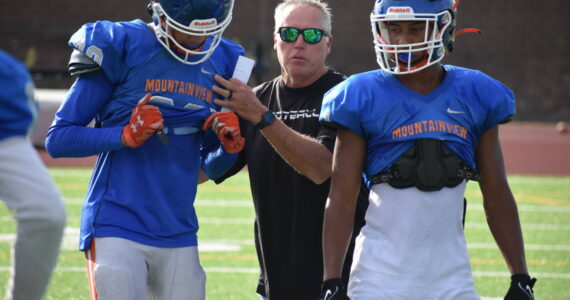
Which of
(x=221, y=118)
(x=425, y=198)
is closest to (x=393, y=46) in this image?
(x=425, y=198)

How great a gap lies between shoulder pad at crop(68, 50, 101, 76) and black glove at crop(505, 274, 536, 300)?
170 cm

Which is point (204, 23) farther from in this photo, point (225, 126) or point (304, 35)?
point (304, 35)

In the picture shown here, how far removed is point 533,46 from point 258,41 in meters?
9.25

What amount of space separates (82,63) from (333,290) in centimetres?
127

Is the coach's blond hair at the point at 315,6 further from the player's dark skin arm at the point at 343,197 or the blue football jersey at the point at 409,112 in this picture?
the player's dark skin arm at the point at 343,197

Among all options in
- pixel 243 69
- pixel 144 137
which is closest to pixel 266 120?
pixel 243 69

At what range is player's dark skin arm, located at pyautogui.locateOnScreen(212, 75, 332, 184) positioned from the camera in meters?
3.71

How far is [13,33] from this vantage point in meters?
28.0

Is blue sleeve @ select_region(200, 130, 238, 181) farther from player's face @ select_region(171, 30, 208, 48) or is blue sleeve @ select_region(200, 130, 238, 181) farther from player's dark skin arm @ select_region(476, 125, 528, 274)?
player's dark skin arm @ select_region(476, 125, 528, 274)

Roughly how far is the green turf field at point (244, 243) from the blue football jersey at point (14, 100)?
4.05 metres

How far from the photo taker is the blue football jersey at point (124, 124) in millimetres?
3545

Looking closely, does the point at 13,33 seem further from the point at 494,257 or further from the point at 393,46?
the point at 393,46

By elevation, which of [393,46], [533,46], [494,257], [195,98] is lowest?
[533,46]

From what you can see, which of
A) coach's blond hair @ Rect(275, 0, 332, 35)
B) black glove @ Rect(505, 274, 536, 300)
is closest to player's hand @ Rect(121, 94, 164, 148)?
coach's blond hair @ Rect(275, 0, 332, 35)
